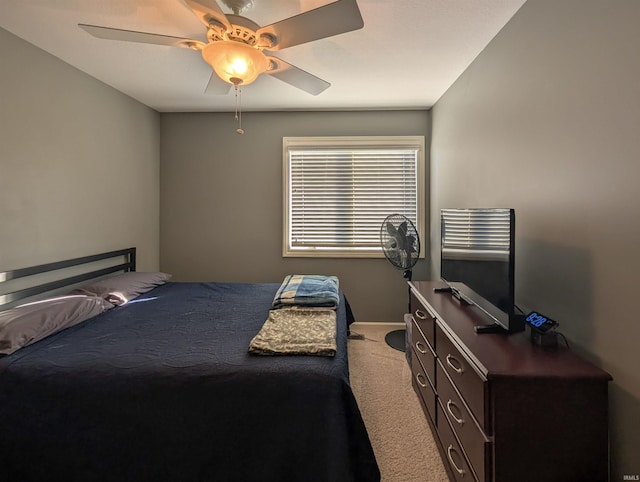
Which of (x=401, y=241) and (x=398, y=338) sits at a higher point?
(x=401, y=241)

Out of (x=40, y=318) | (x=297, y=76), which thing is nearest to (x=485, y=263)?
(x=297, y=76)

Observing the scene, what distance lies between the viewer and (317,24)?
1.50 metres

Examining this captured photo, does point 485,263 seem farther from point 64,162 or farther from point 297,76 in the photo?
point 64,162

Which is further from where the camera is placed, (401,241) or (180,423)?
(401,241)

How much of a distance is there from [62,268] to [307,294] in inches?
76.4

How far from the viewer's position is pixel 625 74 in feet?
3.69

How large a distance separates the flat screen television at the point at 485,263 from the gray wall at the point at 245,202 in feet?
5.11

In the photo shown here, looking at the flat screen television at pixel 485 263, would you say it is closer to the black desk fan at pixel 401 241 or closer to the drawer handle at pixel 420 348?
the drawer handle at pixel 420 348

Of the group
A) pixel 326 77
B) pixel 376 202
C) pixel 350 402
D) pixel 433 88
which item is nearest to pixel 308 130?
pixel 326 77

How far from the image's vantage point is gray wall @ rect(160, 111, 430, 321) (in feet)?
11.9

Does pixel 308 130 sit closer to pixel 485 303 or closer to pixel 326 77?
pixel 326 77

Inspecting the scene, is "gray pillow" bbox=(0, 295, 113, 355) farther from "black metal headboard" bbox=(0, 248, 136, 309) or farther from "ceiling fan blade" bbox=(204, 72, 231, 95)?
"ceiling fan blade" bbox=(204, 72, 231, 95)

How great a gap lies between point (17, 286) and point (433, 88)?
3709 millimetres

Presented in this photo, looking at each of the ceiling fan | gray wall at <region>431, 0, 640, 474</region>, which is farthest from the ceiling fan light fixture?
gray wall at <region>431, 0, 640, 474</region>
